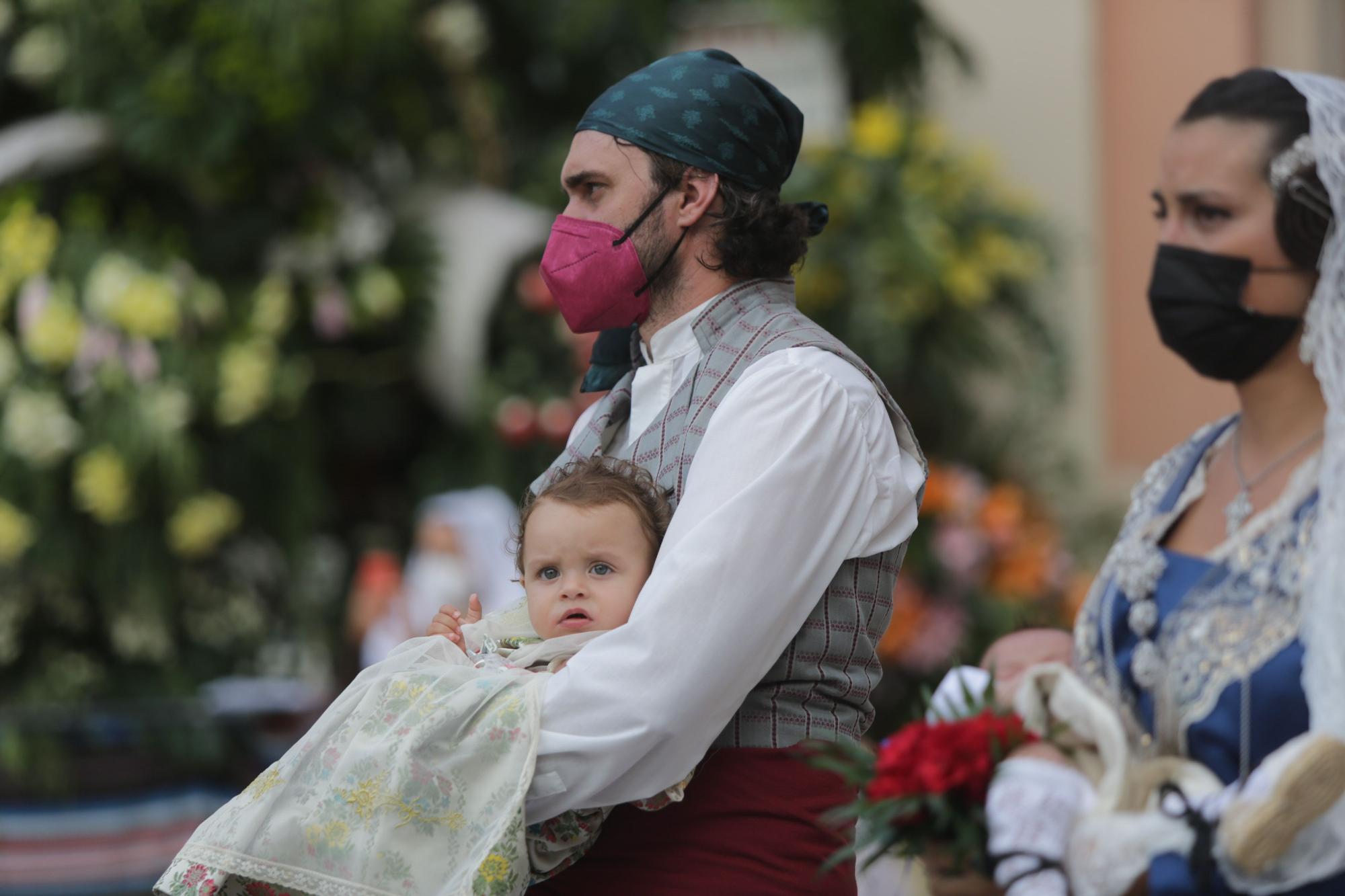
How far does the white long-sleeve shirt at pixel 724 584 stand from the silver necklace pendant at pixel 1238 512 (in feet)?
1.53

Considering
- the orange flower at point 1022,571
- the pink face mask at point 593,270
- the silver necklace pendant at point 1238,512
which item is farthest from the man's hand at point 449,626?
the orange flower at point 1022,571

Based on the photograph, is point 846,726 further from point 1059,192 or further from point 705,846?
point 1059,192

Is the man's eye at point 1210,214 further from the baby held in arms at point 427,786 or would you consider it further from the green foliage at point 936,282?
the green foliage at point 936,282

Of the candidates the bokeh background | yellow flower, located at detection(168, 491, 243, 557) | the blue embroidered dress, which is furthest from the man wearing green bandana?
Answer: yellow flower, located at detection(168, 491, 243, 557)

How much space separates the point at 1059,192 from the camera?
7.49m

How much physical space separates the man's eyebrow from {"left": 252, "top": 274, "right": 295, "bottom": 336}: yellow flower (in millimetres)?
3871

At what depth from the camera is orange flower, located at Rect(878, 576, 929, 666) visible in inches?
242

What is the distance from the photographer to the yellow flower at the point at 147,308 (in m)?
6.03

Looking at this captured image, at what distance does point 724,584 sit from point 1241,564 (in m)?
0.65

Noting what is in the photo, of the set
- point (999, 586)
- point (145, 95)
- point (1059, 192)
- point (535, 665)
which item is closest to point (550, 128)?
point (145, 95)

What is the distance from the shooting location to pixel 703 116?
8.46 ft

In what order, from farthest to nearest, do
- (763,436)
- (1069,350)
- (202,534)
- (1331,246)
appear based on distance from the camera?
1. (1069,350)
2. (202,534)
3. (763,436)
4. (1331,246)

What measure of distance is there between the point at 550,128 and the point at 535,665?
5234 mm

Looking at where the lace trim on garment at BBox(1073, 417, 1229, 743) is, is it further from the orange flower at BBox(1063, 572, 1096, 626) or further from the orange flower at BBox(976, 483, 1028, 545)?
the orange flower at BBox(976, 483, 1028, 545)
